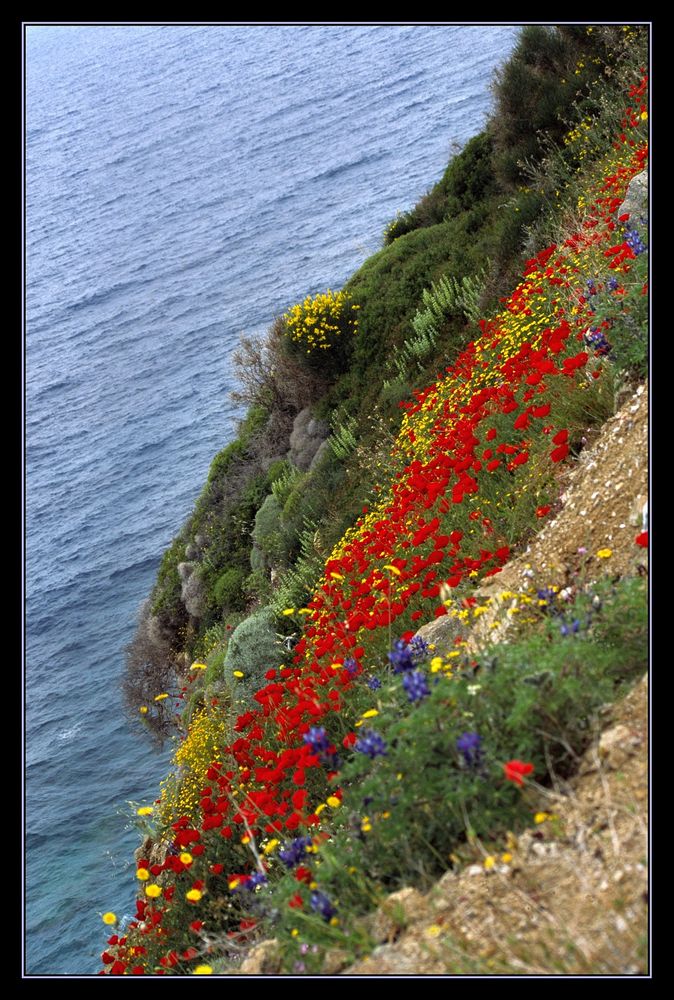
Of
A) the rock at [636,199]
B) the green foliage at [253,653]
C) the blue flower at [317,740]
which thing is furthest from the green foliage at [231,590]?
the blue flower at [317,740]

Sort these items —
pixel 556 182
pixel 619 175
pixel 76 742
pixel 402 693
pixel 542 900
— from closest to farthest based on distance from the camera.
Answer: pixel 542 900
pixel 402 693
pixel 619 175
pixel 556 182
pixel 76 742

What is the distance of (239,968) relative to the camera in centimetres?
299

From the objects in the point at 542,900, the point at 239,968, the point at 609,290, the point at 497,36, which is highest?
the point at 497,36

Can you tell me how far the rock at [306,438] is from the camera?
515 inches

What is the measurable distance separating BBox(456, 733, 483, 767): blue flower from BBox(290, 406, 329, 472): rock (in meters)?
10.6

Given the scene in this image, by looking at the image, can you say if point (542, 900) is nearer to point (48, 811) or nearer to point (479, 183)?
point (479, 183)

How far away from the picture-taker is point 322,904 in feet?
8.54

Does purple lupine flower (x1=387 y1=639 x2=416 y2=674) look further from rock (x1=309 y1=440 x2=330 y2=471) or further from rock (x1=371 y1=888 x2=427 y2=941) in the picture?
rock (x1=309 y1=440 x2=330 y2=471)

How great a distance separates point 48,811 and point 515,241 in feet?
44.6

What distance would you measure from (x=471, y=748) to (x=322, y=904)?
2.33 feet

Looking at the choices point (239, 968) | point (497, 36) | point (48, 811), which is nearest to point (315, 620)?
point (239, 968)

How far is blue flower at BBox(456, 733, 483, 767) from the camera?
246 cm

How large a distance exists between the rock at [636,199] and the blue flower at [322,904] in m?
4.94

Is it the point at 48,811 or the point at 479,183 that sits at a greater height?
the point at 479,183
